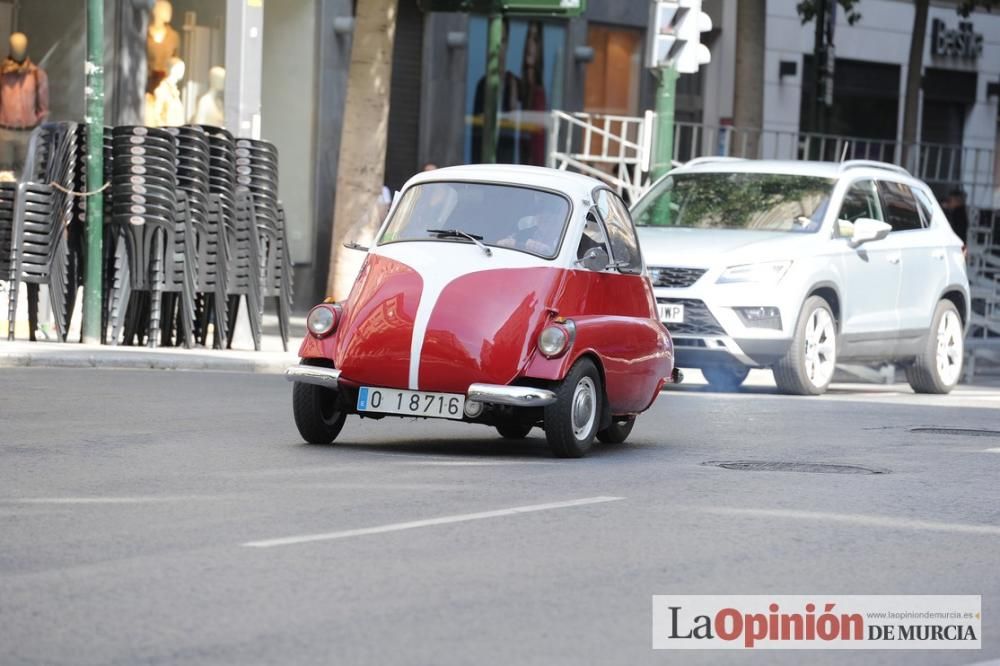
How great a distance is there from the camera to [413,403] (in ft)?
37.9

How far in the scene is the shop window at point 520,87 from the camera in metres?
32.1

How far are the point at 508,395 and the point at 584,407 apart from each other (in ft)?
2.72

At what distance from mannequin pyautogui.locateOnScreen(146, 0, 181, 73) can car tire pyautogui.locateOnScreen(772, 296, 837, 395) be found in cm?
1102

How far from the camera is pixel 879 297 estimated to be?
19.3 m

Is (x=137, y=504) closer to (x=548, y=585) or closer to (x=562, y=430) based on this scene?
(x=548, y=585)

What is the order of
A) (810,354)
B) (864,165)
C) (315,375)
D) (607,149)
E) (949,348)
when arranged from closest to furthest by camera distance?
(315,375) → (810,354) → (864,165) → (949,348) → (607,149)

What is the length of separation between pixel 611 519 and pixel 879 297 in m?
10.7

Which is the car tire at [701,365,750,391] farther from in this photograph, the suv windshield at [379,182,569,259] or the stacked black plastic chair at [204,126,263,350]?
the suv windshield at [379,182,569,259]

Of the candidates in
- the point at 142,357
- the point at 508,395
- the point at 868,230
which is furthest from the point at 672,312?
the point at 508,395

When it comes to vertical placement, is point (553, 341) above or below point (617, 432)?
above

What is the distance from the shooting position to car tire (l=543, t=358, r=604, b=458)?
11578 millimetres

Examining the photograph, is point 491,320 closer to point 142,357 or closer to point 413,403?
point 413,403

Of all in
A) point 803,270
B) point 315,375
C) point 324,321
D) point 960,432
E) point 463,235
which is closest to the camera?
point 315,375

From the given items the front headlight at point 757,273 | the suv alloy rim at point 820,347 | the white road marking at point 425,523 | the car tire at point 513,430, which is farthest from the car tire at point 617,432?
the suv alloy rim at point 820,347
